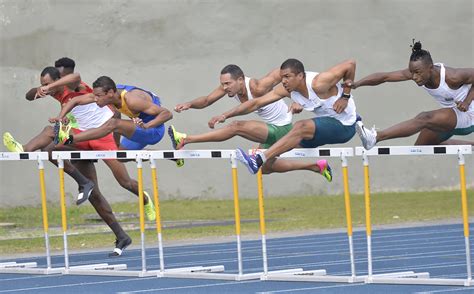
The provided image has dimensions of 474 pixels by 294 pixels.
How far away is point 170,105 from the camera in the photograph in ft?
74.2

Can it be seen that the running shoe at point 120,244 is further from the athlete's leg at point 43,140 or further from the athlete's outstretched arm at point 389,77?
the athlete's outstretched arm at point 389,77

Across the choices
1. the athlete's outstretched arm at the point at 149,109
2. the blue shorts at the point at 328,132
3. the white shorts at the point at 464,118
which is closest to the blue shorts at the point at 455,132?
the white shorts at the point at 464,118

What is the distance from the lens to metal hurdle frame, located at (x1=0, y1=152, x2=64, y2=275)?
1175 centimetres

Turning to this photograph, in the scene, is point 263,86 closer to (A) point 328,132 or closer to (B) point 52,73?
(A) point 328,132

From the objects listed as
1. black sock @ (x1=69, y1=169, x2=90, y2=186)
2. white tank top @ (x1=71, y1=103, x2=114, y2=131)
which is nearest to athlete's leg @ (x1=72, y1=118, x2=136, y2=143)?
black sock @ (x1=69, y1=169, x2=90, y2=186)

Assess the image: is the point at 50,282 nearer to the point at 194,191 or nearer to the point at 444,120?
the point at 444,120

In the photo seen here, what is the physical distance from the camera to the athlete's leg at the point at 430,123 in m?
11.2

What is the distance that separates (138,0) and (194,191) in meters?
3.71

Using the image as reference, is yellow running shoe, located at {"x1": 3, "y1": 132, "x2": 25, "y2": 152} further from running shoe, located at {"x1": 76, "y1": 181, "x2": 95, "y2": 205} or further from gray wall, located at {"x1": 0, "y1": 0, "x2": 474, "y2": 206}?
gray wall, located at {"x1": 0, "y1": 0, "x2": 474, "y2": 206}

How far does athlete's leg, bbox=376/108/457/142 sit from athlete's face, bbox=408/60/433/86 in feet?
1.29

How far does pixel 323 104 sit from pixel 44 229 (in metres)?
3.04

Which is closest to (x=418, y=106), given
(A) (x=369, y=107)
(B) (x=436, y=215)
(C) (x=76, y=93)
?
(A) (x=369, y=107)

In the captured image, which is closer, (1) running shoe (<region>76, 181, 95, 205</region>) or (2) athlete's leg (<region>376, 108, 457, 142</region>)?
(2) athlete's leg (<region>376, 108, 457, 142</region>)

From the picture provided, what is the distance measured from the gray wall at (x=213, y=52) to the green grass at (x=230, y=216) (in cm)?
44
